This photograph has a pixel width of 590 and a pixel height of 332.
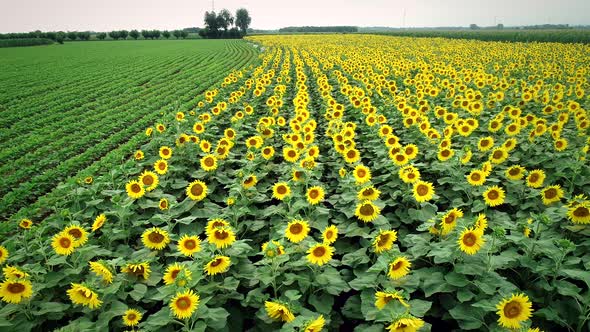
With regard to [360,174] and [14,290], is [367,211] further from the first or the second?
[14,290]

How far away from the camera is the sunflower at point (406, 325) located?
7.49 ft

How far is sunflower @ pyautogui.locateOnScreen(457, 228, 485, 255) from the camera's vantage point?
3.05 m

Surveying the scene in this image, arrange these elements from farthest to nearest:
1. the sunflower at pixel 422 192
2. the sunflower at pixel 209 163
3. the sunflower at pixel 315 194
Answer: the sunflower at pixel 209 163 → the sunflower at pixel 315 194 → the sunflower at pixel 422 192

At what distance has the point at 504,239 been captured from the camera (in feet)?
10.5

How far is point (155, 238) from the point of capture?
3.89m

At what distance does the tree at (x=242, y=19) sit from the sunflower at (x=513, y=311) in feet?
359

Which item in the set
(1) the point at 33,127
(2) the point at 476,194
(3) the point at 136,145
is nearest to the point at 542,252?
(2) the point at 476,194

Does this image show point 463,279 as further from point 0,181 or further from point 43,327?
point 0,181

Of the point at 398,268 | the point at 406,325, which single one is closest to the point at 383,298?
the point at 406,325

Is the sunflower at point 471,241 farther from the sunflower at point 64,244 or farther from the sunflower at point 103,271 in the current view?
the sunflower at point 64,244

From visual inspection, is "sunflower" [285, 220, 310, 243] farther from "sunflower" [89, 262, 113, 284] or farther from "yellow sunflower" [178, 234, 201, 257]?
"sunflower" [89, 262, 113, 284]

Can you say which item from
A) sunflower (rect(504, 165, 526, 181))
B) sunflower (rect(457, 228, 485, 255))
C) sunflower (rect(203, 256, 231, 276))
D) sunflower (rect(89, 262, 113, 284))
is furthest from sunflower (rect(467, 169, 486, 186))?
sunflower (rect(89, 262, 113, 284))

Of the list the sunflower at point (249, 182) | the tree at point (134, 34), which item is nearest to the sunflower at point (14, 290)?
the sunflower at point (249, 182)

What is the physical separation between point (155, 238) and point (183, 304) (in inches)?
54.3
